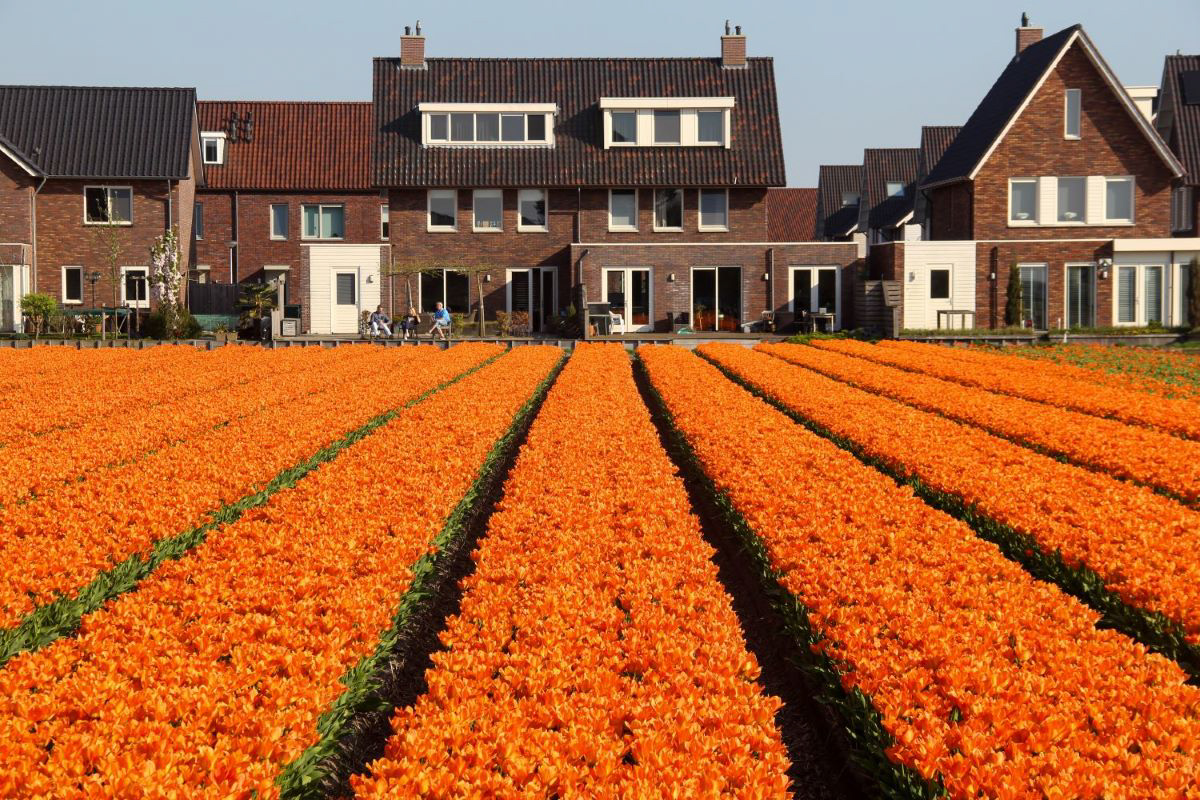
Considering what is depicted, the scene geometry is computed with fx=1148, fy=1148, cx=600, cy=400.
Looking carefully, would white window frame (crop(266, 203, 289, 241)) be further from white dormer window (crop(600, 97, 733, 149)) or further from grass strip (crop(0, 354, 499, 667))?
grass strip (crop(0, 354, 499, 667))

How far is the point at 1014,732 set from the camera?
4.81 meters

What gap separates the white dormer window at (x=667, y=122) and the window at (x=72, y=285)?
833 inches

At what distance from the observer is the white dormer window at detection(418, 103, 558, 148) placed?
143ft

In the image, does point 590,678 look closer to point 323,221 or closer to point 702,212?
point 702,212

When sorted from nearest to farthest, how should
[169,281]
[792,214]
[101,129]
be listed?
[169,281]
[101,129]
[792,214]

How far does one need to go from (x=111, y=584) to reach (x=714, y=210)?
3806cm

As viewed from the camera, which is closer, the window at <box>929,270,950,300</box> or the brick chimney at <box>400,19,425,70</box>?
the window at <box>929,270,950,300</box>

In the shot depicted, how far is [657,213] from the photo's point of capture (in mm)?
43500

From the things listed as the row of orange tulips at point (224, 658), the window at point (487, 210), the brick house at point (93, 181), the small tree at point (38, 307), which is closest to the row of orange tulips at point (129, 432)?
the row of orange tulips at point (224, 658)

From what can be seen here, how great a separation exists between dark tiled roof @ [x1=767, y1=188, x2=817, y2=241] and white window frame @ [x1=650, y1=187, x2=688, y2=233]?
33022mm

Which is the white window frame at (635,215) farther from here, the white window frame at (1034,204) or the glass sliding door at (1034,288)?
the glass sliding door at (1034,288)

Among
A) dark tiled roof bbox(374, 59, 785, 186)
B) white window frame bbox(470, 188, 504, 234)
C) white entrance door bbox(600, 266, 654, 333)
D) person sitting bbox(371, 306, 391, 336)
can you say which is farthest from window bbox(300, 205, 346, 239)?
white entrance door bbox(600, 266, 654, 333)

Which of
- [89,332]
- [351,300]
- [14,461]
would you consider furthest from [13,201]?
[14,461]

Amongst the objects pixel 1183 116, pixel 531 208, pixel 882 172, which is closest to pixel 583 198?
pixel 531 208
